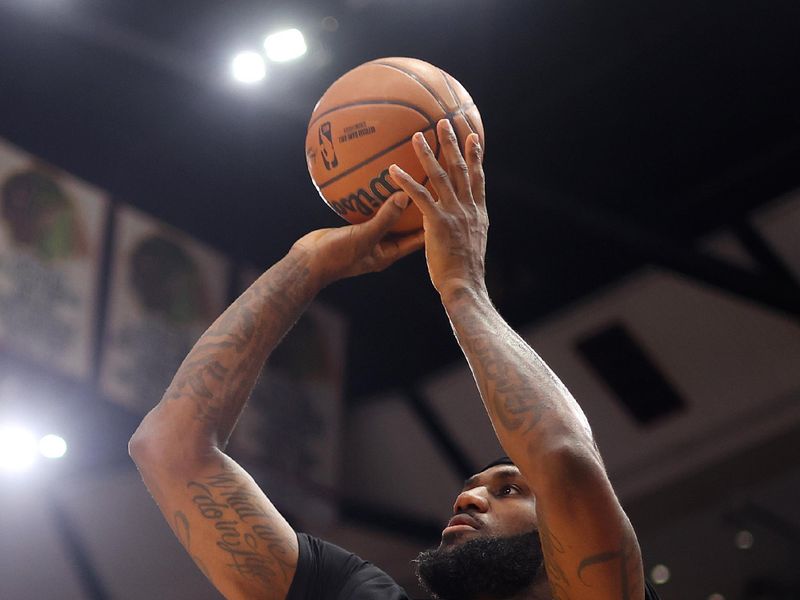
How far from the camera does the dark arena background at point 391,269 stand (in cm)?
577

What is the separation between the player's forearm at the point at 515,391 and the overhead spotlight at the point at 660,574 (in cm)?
701

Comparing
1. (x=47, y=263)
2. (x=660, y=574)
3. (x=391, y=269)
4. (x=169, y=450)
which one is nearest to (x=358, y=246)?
(x=169, y=450)

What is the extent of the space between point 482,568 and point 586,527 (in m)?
0.36

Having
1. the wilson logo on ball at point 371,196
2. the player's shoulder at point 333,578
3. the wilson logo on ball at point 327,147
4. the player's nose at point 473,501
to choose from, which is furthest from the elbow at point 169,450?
the wilson logo on ball at point 327,147

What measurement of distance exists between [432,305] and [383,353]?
0.62 metres

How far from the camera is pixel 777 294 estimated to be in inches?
260

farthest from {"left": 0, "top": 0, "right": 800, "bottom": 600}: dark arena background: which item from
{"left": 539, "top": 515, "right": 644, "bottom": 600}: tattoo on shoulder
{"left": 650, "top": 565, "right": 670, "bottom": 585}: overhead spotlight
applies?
{"left": 539, "top": 515, "right": 644, "bottom": 600}: tattoo on shoulder

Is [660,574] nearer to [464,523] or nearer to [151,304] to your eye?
[151,304]

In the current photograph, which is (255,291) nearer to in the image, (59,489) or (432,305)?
(59,489)

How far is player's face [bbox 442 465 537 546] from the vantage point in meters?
2.11

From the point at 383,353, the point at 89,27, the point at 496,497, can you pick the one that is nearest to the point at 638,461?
the point at 383,353

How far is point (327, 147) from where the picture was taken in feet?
8.18

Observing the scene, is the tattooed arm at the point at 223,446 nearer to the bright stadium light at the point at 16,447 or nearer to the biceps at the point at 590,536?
the biceps at the point at 590,536

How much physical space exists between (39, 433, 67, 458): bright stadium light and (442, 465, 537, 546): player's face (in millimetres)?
4504
